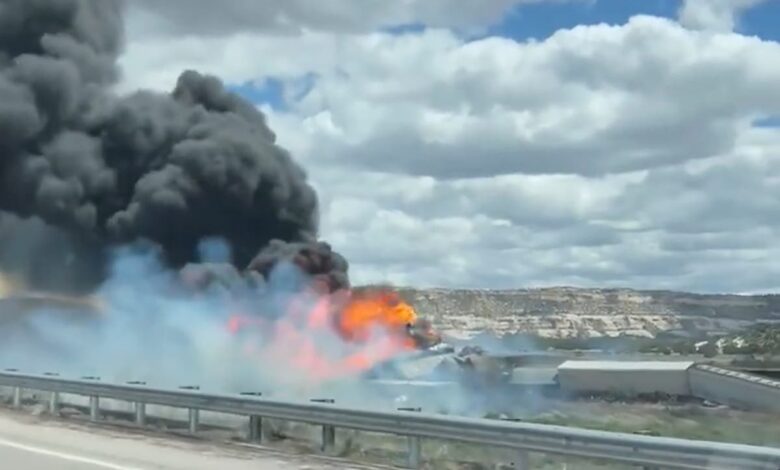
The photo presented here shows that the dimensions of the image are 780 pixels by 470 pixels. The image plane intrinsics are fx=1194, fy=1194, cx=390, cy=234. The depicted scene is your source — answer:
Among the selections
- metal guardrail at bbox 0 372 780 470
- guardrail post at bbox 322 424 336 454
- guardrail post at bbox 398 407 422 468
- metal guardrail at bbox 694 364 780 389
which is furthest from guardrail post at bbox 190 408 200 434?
metal guardrail at bbox 694 364 780 389

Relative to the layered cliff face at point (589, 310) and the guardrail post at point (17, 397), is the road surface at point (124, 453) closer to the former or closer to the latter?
the guardrail post at point (17, 397)

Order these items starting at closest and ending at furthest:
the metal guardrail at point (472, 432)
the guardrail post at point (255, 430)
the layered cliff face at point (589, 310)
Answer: the metal guardrail at point (472, 432)
the guardrail post at point (255, 430)
the layered cliff face at point (589, 310)

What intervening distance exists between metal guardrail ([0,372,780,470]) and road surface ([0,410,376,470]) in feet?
1.87

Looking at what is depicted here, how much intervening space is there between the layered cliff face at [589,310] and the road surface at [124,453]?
83.7 m

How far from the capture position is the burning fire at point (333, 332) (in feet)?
121

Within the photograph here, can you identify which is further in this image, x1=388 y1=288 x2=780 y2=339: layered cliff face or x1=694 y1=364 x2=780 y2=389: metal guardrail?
x1=388 y1=288 x2=780 y2=339: layered cliff face

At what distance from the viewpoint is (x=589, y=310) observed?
536 feet

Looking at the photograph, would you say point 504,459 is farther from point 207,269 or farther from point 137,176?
point 137,176

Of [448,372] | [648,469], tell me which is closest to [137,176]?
[448,372]

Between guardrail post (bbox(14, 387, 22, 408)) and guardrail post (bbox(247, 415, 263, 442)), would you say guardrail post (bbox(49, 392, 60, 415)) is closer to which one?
guardrail post (bbox(14, 387, 22, 408))

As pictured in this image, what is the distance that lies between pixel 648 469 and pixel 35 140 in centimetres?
4162

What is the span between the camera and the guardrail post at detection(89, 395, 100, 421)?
21.6m

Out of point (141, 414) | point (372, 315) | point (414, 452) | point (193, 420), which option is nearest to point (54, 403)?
point (141, 414)

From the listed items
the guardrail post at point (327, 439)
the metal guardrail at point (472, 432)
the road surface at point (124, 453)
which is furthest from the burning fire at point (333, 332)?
the guardrail post at point (327, 439)
